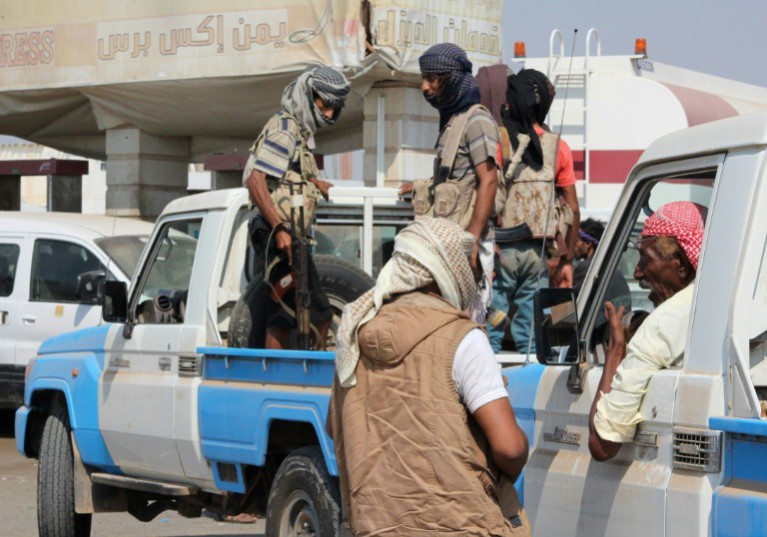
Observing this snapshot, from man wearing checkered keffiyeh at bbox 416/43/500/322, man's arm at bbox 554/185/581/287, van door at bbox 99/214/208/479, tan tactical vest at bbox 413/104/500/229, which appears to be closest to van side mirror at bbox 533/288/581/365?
man wearing checkered keffiyeh at bbox 416/43/500/322

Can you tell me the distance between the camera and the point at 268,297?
21.5ft

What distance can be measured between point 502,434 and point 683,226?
88cm

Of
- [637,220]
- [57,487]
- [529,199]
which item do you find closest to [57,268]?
[57,487]

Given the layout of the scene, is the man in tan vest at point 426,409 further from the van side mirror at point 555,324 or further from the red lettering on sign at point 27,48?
the red lettering on sign at point 27,48

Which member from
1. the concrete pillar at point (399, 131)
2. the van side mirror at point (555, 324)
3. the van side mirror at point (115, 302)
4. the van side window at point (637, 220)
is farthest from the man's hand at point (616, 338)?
the concrete pillar at point (399, 131)

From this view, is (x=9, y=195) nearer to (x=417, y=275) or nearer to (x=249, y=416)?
(x=249, y=416)

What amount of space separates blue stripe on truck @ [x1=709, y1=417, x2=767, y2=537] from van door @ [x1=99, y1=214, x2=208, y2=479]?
3.56 m

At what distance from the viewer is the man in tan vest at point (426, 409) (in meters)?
3.51

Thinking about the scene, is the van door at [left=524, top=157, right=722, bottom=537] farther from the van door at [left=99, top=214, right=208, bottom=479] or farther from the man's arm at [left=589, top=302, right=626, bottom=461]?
the van door at [left=99, top=214, right=208, bottom=479]

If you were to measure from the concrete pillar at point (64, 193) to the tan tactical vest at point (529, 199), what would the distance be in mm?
16552

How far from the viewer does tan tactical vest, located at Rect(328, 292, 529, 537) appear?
351cm

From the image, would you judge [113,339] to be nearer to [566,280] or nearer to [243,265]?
[243,265]

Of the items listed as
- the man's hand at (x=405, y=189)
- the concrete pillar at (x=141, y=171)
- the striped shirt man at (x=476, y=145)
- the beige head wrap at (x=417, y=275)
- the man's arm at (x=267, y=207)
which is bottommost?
the beige head wrap at (x=417, y=275)

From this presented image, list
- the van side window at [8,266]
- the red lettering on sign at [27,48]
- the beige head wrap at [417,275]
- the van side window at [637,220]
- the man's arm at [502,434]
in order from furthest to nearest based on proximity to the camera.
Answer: the red lettering on sign at [27,48] → the van side window at [8,266] → the van side window at [637,220] → the beige head wrap at [417,275] → the man's arm at [502,434]
